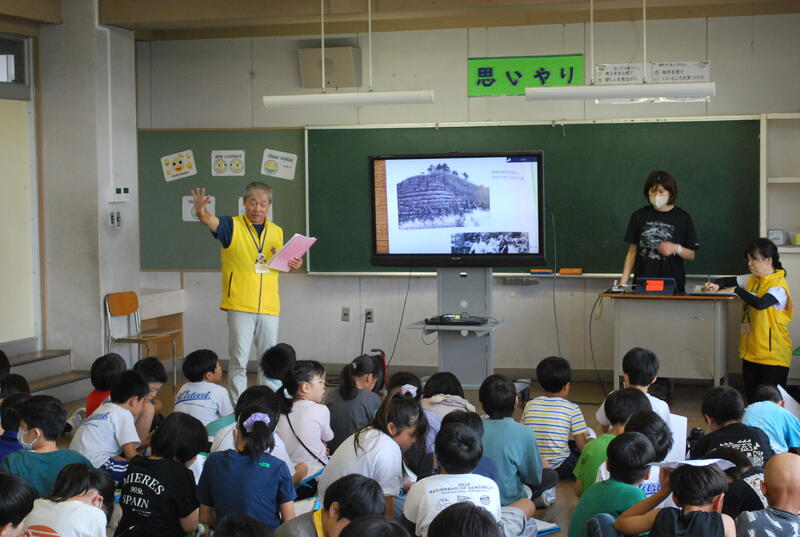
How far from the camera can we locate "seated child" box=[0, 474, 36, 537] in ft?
8.38

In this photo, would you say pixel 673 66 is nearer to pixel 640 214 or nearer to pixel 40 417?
pixel 640 214

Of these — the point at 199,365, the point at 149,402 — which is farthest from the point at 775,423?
the point at 149,402

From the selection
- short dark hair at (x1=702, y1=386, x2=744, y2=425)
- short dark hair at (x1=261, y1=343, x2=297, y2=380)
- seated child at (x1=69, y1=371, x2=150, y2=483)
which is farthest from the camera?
short dark hair at (x1=261, y1=343, x2=297, y2=380)

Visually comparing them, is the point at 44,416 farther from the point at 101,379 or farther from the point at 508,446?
the point at 508,446

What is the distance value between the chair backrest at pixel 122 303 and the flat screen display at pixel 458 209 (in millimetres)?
2146

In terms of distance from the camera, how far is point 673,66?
23.6ft

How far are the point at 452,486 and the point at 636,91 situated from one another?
3881 millimetres

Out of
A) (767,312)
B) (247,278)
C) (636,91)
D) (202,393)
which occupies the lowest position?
(202,393)

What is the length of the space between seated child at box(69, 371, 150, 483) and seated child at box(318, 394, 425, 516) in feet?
3.72

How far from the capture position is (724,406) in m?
3.75

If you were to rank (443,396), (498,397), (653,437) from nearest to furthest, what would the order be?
(653,437) → (498,397) → (443,396)

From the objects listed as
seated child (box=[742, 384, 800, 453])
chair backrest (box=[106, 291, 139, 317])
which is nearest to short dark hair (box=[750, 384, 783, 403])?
seated child (box=[742, 384, 800, 453])

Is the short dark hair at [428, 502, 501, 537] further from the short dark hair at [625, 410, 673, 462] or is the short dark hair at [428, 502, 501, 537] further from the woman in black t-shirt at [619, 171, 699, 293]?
the woman in black t-shirt at [619, 171, 699, 293]

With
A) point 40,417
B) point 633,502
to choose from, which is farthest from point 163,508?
point 633,502
